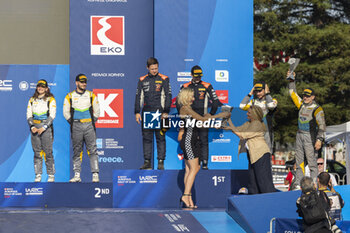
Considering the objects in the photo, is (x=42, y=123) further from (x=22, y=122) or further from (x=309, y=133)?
(x=309, y=133)

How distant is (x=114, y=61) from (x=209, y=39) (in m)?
2.04

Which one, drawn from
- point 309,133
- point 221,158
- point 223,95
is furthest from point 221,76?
point 309,133

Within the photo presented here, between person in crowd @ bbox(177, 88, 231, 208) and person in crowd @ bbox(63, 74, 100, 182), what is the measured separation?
1.46 m

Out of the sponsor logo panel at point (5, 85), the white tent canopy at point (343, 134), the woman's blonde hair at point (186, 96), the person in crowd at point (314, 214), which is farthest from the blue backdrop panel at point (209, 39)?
the person in crowd at point (314, 214)

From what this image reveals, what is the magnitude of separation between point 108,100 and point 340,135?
7013 millimetres

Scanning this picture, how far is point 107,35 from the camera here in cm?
1149

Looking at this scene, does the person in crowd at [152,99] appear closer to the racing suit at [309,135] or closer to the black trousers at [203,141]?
the black trousers at [203,141]

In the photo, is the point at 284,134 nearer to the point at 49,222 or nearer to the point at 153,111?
the point at 153,111

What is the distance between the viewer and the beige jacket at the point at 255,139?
8.11m

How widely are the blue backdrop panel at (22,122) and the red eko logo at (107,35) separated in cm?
83

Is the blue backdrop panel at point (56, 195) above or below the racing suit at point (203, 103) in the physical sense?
below

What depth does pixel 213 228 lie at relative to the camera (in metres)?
7.50

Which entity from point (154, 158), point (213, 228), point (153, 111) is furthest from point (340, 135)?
point (213, 228)

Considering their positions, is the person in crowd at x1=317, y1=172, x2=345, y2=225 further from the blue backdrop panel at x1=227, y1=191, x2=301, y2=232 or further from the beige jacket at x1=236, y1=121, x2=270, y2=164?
the beige jacket at x1=236, y1=121, x2=270, y2=164
